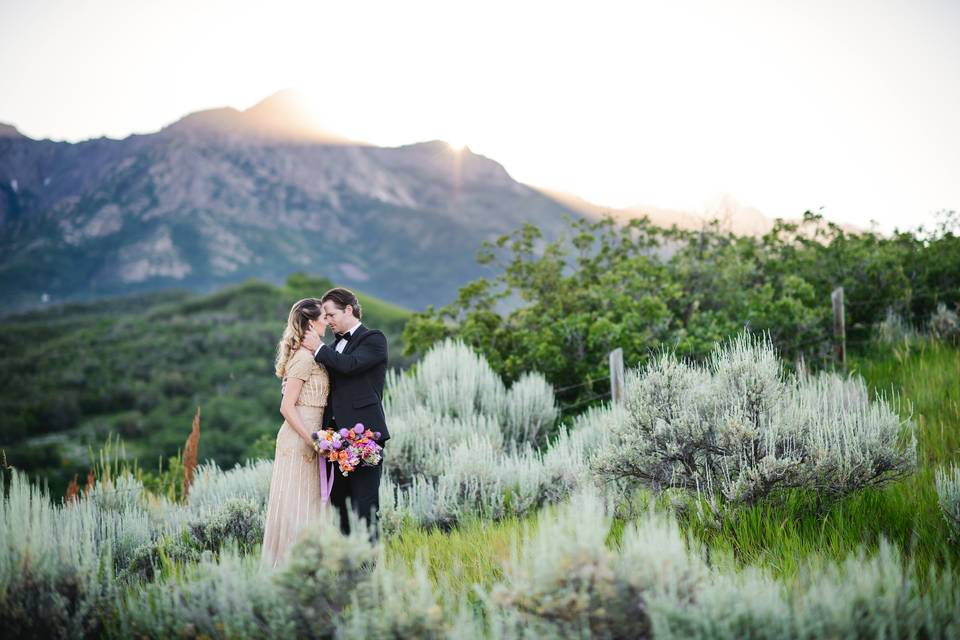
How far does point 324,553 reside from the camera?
2.74 m

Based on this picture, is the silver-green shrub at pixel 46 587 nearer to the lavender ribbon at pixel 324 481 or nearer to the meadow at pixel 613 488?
the meadow at pixel 613 488

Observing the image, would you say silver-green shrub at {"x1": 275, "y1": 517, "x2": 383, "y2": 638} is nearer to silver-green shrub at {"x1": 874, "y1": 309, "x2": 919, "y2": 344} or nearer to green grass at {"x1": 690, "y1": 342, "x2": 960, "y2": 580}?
green grass at {"x1": 690, "y1": 342, "x2": 960, "y2": 580}

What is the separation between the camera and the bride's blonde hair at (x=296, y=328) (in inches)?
177

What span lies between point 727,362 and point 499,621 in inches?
113

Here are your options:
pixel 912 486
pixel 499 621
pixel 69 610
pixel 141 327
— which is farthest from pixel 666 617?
pixel 141 327

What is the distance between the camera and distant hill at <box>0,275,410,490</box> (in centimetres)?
4416

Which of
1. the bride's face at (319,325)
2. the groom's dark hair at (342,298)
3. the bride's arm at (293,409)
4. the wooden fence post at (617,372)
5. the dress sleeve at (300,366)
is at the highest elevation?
the groom's dark hair at (342,298)

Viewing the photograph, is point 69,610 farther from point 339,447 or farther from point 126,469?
point 126,469

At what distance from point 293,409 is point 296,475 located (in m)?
0.48

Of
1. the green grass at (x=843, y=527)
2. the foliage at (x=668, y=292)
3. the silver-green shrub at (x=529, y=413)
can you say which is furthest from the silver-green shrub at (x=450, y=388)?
the green grass at (x=843, y=527)

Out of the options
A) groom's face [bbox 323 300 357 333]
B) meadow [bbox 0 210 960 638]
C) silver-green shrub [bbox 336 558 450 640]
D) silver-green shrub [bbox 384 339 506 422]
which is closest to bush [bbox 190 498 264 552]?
meadow [bbox 0 210 960 638]

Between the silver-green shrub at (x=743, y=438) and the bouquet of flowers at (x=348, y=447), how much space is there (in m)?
1.72

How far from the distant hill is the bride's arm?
25.4 meters

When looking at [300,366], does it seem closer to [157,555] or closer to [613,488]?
[157,555]
